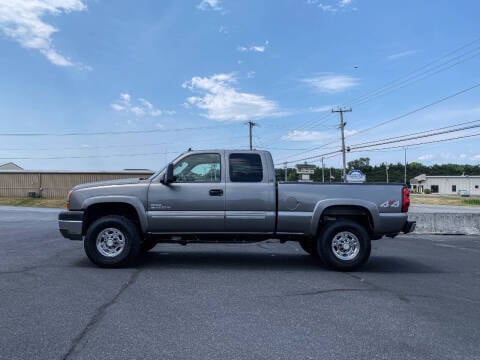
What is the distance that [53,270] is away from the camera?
7359mm

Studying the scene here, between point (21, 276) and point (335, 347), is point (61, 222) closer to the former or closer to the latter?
point (21, 276)

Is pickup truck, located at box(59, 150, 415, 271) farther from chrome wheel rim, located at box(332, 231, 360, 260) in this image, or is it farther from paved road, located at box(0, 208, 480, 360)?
paved road, located at box(0, 208, 480, 360)

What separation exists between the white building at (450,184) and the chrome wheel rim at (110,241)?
337 ft

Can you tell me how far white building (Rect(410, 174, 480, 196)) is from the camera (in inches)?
3979

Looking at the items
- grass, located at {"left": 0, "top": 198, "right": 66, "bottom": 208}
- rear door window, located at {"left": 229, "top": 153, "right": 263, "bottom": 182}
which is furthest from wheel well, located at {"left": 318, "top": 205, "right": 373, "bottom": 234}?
grass, located at {"left": 0, "top": 198, "right": 66, "bottom": 208}

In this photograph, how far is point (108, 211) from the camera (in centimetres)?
802

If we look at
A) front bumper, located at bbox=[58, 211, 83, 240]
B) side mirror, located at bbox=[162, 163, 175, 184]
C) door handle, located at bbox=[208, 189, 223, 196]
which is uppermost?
side mirror, located at bbox=[162, 163, 175, 184]

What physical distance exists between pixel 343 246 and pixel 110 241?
13.4 feet

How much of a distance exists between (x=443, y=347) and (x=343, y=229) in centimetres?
376

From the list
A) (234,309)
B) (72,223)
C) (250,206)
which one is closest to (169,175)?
(250,206)

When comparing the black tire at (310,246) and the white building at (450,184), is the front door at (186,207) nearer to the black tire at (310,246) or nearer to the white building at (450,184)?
the black tire at (310,246)

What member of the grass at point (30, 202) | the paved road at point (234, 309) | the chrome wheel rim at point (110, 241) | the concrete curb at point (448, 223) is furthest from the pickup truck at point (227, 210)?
the grass at point (30, 202)

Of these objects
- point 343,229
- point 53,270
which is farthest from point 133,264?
point 343,229

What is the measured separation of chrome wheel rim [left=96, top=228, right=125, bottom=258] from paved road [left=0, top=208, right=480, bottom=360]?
1.29 ft
